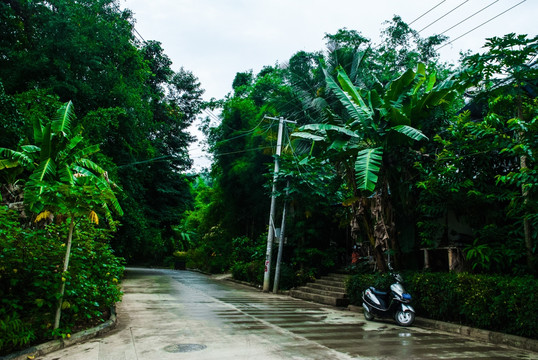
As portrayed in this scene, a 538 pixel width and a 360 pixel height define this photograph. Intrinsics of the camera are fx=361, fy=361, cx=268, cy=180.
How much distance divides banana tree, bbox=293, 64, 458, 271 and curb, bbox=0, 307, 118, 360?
6.02 metres

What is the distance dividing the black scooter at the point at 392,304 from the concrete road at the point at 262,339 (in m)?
0.27

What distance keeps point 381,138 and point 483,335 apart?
4918 millimetres

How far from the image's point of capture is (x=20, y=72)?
15195 mm

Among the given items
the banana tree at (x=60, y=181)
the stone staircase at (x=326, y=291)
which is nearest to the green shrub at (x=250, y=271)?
the stone staircase at (x=326, y=291)

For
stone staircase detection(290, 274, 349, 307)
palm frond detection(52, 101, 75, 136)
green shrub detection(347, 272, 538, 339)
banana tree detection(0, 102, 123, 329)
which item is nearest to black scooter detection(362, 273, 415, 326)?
green shrub detection(347, 272, 538, 339)

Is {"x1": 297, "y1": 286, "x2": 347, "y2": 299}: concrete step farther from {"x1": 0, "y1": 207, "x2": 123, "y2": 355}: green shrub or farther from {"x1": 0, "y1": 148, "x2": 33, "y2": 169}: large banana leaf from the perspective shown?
{"x1": 0, "y1": 148, "x2": 33, "y2": 169}: large banana leaf

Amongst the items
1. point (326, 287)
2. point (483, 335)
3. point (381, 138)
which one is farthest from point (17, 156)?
point (326, 287)

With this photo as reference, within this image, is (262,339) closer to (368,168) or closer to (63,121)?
(368,168)

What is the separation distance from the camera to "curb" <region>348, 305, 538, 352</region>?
6.08 metres

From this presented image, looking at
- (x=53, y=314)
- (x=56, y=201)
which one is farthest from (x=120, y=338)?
(x=56, y=201)

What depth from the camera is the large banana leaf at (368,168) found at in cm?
817

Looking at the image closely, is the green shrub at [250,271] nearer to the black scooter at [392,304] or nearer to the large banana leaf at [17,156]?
the black scooter at [392,304]

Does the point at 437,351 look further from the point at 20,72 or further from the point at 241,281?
the point at 20,72

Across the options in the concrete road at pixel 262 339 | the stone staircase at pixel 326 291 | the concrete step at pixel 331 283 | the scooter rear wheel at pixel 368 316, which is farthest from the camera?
the concrete step at pixel 331 283
